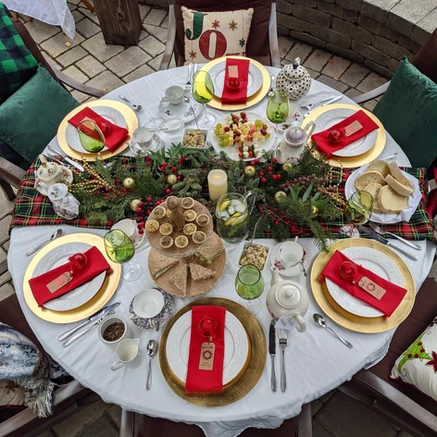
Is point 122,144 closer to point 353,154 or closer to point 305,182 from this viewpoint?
point 305,182

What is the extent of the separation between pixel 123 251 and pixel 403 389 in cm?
123

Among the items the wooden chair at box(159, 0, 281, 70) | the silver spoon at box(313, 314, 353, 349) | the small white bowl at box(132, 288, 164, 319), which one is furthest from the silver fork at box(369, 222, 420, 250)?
the wooden chair at box(159, 0, 281, 70)

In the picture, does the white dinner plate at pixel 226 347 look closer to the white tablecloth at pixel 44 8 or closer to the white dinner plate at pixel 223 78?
the white dinner plate at pixel 223 78

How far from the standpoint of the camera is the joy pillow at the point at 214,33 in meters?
2.36

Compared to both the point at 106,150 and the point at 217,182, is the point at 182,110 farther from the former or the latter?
the point at 217,182

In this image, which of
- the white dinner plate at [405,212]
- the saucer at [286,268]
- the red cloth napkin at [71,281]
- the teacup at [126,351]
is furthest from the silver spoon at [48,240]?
the white dinner plate at [405,212]

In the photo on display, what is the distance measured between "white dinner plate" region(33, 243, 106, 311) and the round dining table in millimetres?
71

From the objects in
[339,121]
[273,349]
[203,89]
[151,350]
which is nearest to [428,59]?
[339,121]

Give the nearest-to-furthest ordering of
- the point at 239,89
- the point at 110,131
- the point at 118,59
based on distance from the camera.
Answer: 1. the point at 110,131
2. the point at 239,89
3. the point at 118,59

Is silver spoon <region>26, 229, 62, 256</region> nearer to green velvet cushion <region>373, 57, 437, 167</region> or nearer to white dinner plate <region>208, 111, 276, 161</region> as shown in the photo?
white dinner plate <region>208, 111, 276, 161</region>

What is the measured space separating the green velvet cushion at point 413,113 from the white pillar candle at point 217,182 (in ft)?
3.38

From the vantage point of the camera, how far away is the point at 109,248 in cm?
142

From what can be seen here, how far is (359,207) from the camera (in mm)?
1510

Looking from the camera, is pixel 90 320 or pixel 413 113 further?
pixel 413 113
